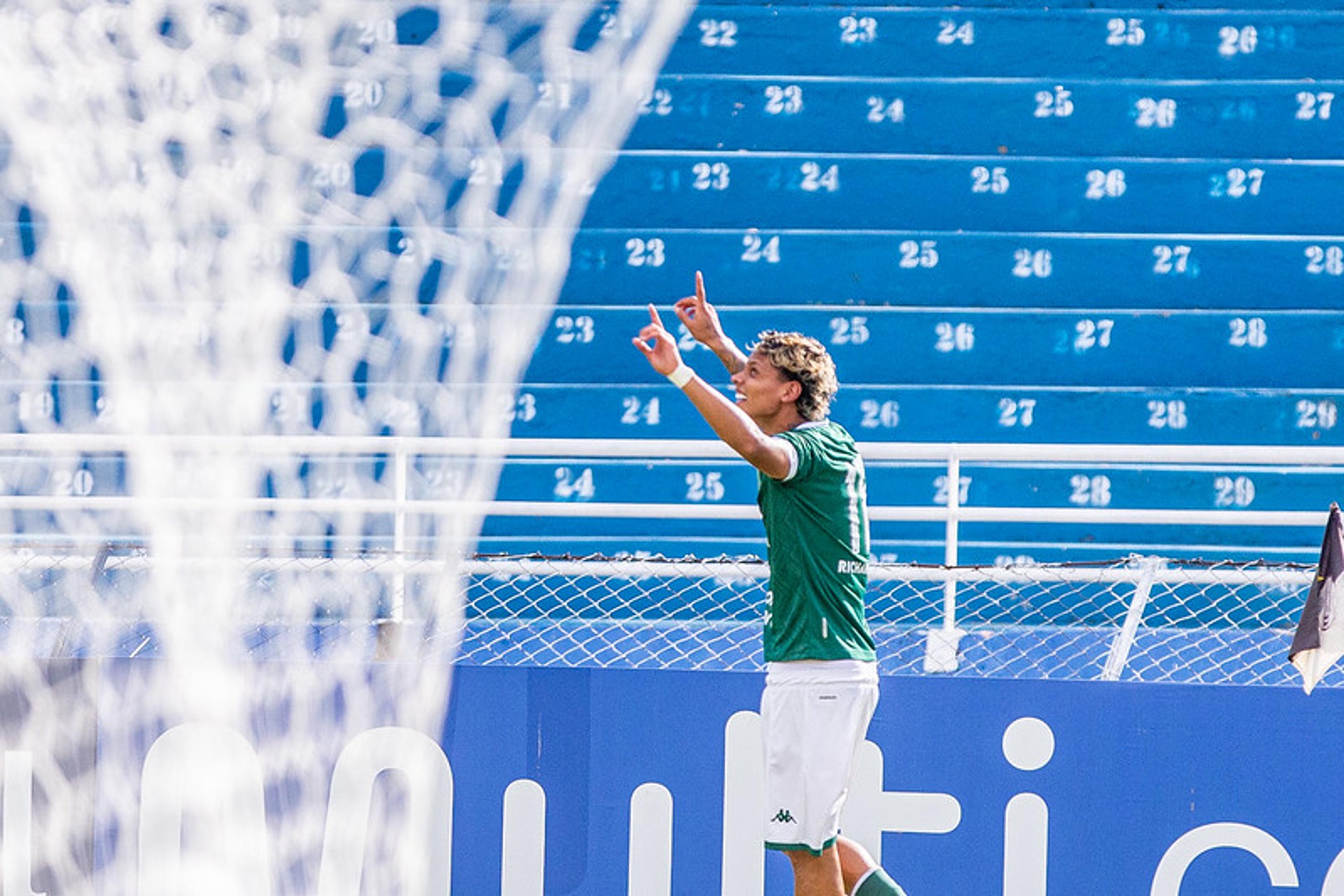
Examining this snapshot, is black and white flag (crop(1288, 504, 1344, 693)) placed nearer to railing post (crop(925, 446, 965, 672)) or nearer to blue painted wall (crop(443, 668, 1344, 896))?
blue painted wall (crop(443, 668, 1344, 896))

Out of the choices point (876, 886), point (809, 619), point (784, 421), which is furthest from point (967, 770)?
point (784, 421)

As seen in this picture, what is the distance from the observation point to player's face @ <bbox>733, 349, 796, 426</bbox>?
3.24m

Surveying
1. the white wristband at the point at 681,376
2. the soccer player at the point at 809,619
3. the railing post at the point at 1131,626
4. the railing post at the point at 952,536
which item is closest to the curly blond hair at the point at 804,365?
the soccer player at the point at 809,619

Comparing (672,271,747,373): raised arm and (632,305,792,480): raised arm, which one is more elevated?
(672,271,747,373): raised arm

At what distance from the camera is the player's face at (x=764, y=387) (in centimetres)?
324

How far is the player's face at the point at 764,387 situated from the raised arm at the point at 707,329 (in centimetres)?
7

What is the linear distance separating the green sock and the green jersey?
441mm

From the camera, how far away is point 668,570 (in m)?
4.02

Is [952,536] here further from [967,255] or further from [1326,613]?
[967,255]

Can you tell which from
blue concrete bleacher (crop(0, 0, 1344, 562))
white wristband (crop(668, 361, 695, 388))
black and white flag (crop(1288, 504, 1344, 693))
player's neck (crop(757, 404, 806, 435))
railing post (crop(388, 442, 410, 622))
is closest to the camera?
white wristband (crop(668, 361, 695, 388))

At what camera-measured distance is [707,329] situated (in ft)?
11.2

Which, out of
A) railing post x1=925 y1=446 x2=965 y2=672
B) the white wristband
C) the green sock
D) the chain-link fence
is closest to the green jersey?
the white wristband

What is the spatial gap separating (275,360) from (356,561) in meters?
4.07

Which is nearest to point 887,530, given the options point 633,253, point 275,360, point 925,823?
point 633,253
